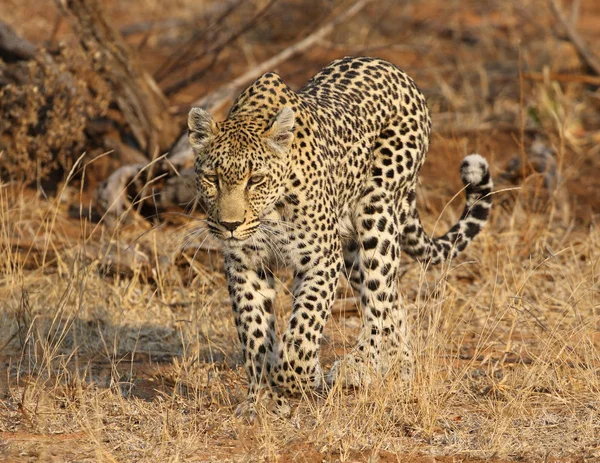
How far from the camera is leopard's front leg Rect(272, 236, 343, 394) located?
5.46 meters

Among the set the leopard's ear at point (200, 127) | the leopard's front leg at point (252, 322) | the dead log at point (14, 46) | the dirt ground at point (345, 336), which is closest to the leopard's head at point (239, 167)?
the leopard's ear at point (200, 127)

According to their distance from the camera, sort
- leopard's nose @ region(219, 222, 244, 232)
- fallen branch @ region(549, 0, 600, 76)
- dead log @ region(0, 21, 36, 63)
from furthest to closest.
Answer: fallen branch @ region(549, 0, 600, 76), dead log @ region(0, 21, 36, 63), leopard's nose @ region(219, 222, 244, 232)

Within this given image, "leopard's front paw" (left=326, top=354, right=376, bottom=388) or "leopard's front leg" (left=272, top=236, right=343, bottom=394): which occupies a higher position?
"leopard's front leg" (left=272, top=236, right=343, bottom=394)

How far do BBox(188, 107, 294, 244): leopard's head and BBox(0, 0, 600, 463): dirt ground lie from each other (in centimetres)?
55

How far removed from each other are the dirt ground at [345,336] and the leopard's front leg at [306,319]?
7.1 inches

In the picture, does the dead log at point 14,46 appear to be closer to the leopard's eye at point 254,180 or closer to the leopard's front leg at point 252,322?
the leopard's front leg at point 252,322

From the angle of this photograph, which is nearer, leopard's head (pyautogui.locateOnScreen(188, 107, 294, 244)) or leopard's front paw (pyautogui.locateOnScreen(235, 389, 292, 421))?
leopard's head (pyautogui.locateOnScreen(188, 107, 294, 244))

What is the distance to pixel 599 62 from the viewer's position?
1251cm

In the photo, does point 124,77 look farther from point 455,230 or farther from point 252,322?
point 252,322

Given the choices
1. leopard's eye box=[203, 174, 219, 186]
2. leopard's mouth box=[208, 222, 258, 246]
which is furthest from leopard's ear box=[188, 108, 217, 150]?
leopard's mouth box=[208, 222, 258, 246]

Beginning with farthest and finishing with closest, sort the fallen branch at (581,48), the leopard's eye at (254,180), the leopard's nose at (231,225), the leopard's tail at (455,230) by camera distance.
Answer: the fallen branch at (581,48)
the leopard's tail at (455,230)
the leopard's eye at (254,180)
the leopard's nose at (231,225)

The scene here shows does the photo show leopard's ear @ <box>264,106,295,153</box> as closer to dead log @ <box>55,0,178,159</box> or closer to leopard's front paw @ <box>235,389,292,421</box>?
leopard's front paw @ <box>235,389,292,421</box>

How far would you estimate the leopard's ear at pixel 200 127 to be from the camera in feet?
17.3

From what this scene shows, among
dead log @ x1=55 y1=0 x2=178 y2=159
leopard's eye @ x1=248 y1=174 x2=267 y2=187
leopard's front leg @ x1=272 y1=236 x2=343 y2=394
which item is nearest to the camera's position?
leopard's eye @ x1=248 y1=174 x2=267 y2=187
